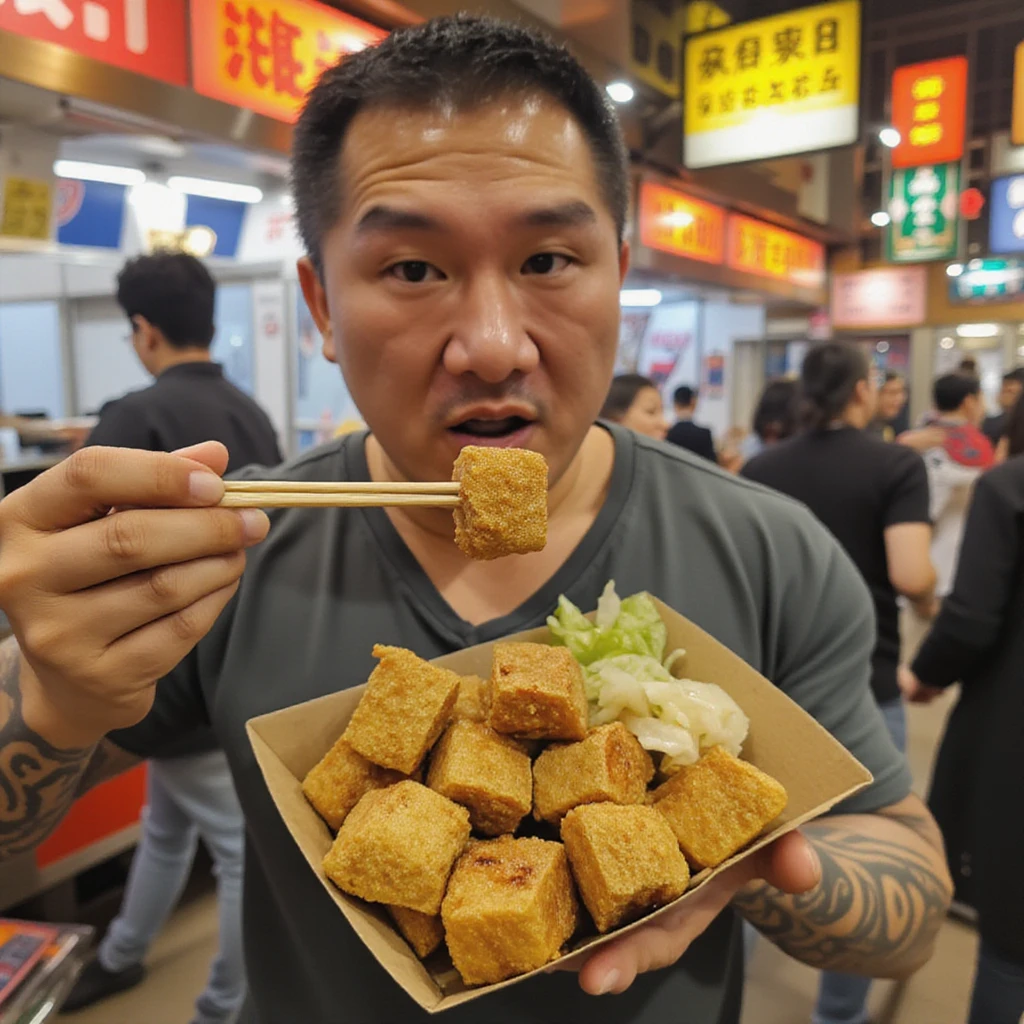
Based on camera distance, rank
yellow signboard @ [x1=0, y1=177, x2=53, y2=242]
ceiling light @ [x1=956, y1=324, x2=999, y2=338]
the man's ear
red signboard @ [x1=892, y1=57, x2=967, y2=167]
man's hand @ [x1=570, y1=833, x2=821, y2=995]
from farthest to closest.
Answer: ceiling light @ [x1=956, y1=324, x2=999, y2=338], red signboard @ [x1=892, y1=57, x2=967, y2=167], yellow signboard @ [x1=0, y1=177, x2=53, y2=242], the man's ear, man's hand @ [x1=570, y1=833, x2=821, y2=995]

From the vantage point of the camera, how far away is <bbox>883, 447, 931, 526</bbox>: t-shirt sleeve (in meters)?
3.19

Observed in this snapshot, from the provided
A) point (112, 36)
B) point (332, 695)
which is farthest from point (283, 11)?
point (332, 695)

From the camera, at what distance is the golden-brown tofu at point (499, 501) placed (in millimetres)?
1123

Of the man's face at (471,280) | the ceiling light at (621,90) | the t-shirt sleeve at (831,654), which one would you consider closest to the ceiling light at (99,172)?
the ceiling light at (621,90)

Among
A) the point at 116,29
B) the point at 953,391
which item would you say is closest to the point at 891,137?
the point at 953,391

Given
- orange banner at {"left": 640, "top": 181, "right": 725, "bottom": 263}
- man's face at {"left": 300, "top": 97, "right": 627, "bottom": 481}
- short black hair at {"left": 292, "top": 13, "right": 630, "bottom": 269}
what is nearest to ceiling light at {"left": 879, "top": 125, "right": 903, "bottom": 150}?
orange banner at {"left": 640, "top": 181, "right": 725, "bottom": 263}

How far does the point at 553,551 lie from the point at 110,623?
0.75 meters

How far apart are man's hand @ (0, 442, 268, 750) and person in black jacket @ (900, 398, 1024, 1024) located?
227cm

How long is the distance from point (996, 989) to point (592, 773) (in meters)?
2.00

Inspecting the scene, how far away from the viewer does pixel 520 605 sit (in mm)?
1392

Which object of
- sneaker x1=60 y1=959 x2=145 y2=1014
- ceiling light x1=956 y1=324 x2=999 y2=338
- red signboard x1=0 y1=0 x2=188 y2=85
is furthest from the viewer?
ceiling light x1=956 y1=324 x2=999 y2=338

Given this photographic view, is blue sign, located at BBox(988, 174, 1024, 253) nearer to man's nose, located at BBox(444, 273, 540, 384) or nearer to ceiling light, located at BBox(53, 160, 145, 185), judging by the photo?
ceiling light, located at BBox(53, 160, 145, 185)

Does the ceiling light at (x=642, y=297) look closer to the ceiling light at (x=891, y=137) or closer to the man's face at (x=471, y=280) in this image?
the ceiling light at (x=891, y=137)

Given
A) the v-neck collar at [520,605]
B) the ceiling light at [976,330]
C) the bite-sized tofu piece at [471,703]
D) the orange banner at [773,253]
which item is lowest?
the bite-sized tofu piece at [471,703]
